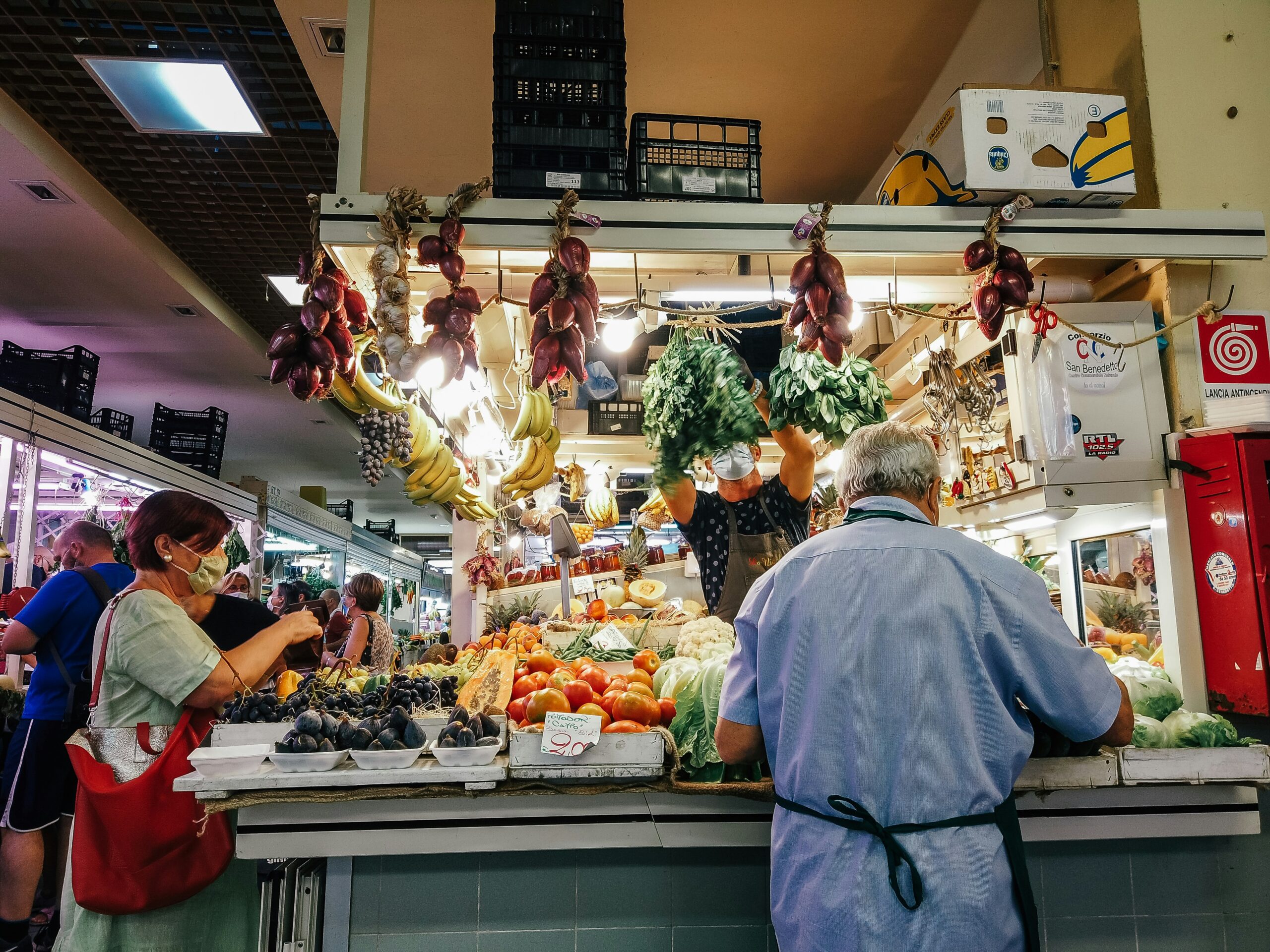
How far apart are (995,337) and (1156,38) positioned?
1441 mm

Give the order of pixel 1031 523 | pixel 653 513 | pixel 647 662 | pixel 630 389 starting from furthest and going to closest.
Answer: pixel 653 513
pixel 630 389
pixel 1031 523
pixel 647 662

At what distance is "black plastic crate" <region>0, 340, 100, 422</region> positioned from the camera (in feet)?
19.9

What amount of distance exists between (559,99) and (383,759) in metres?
2.36

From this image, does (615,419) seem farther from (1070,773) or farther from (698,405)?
(1070,773)

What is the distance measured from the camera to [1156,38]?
3182mm

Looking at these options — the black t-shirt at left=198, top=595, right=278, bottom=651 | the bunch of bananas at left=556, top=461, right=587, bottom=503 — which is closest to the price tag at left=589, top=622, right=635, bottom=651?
the black t-shirt at left=198, top=595, right=278, bottom=651

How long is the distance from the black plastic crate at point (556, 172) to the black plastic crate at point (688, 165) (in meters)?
0.09

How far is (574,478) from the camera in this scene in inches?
276

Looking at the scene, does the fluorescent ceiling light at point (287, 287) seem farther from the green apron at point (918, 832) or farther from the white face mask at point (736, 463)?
the green apron at point (918, 832)

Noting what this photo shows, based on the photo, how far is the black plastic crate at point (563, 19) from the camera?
3.04 m

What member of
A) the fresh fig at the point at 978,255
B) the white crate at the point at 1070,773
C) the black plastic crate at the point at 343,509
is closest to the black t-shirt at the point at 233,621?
the white crate at the point at 1070,773

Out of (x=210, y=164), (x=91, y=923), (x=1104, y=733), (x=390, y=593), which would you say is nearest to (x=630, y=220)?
(x=1104, y=733)

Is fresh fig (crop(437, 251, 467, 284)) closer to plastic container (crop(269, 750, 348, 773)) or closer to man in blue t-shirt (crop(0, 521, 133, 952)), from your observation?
plastic container (crop(269, 750, 348, 773))

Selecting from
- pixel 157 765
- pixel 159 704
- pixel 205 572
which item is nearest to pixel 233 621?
pixel 205 572
